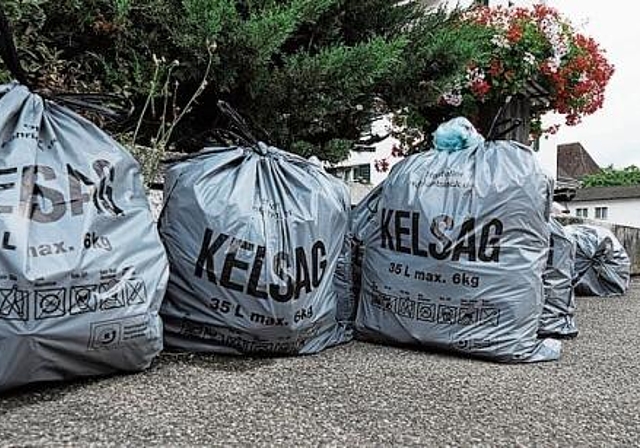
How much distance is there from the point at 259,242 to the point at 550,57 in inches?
113

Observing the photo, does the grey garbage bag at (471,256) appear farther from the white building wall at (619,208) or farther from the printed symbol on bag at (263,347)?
the white building wall at (619,208)

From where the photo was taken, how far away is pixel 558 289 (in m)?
2.46

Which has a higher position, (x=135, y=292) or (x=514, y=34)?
(x=514, y=34)

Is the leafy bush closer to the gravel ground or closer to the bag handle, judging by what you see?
the gravel ground

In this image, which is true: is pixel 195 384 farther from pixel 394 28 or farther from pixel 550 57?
pixel 550 57

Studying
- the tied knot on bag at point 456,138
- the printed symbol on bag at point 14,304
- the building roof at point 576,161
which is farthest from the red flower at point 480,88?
the building roof at point 576,161

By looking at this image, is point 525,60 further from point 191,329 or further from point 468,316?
point 191,329

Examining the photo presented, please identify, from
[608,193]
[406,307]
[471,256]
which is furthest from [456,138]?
[608,193]

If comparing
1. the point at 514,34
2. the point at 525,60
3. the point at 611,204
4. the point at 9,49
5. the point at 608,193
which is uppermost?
the point at 514,34

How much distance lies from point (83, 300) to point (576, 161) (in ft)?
133

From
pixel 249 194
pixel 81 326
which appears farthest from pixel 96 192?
pixel 249 194

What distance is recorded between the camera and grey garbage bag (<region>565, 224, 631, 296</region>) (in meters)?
4.33

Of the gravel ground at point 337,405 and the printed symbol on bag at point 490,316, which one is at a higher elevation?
the printed symbol on bag at point 490,316

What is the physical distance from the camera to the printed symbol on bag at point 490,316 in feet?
6.10
